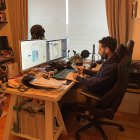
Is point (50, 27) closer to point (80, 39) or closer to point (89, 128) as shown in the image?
point (80, 39)

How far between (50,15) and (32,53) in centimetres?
167

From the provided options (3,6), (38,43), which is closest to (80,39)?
(38,43)

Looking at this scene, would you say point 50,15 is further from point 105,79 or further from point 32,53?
point 105,79

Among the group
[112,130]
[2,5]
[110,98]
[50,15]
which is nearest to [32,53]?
[110,98]

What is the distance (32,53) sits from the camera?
211 cm

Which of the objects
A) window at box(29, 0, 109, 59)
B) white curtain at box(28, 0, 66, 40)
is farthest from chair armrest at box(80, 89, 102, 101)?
white curtain at box(28, 0, 66, 40)

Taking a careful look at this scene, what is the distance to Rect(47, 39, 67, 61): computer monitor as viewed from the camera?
2.52 m

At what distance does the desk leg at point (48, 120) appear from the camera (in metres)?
1.76

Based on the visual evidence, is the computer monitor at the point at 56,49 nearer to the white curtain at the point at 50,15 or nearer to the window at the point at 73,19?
the window at the point at 73,19

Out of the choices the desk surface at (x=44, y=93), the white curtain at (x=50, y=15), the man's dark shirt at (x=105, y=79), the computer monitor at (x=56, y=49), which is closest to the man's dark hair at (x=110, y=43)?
the man's dark shirt at (x=105, y=79)

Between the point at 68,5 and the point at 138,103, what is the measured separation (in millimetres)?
2069

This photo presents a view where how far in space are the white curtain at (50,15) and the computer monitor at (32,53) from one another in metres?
1.24

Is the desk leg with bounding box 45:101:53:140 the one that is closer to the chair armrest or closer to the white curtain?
the chair armrest

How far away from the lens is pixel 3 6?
138 inches
